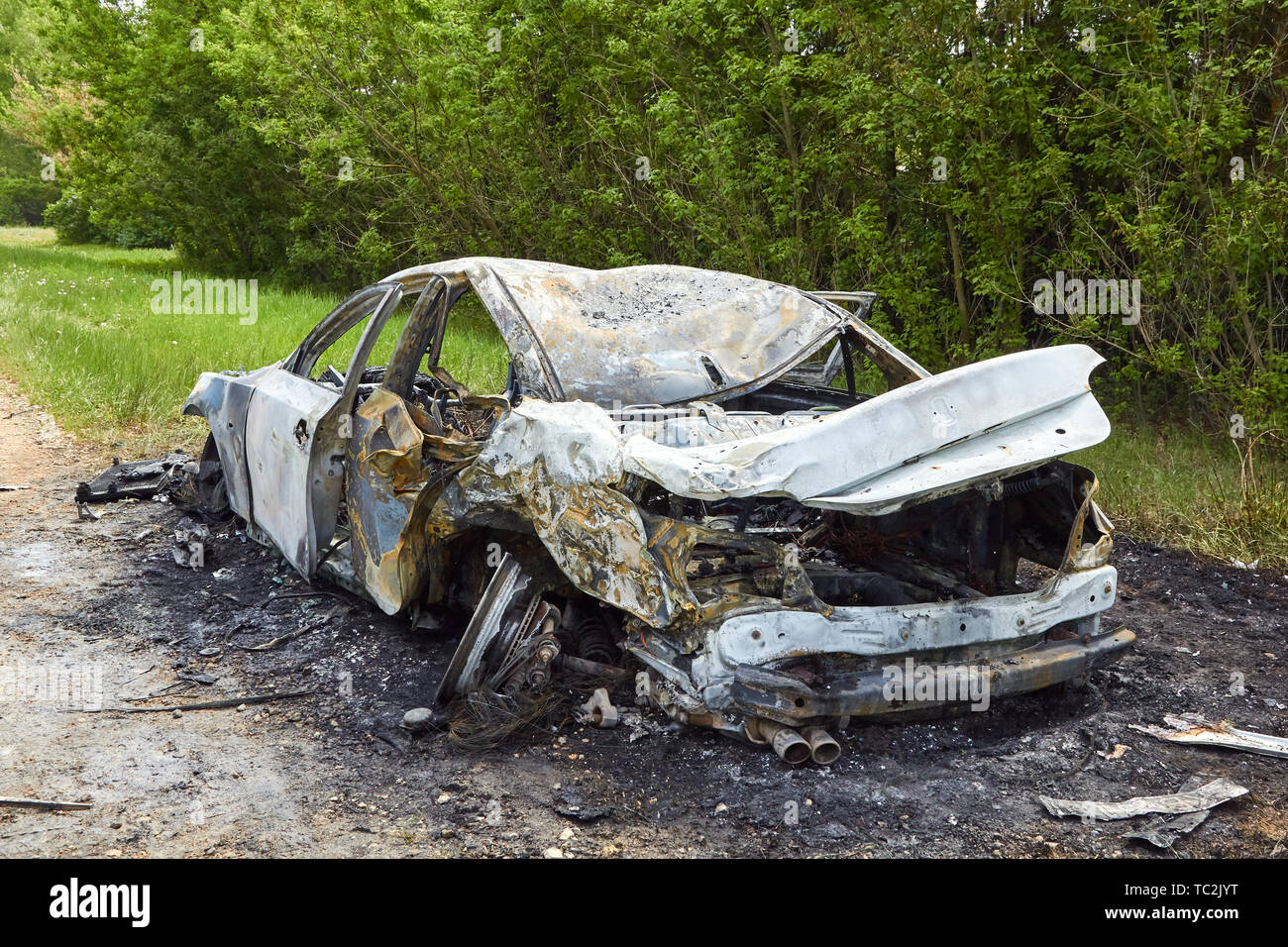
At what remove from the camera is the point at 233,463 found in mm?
5902

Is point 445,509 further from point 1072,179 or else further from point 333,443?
point 1072,179

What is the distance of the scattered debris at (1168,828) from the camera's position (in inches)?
116

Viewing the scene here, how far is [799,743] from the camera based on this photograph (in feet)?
10.5

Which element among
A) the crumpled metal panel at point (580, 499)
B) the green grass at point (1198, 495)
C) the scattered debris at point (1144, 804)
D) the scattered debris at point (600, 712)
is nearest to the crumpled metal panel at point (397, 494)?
the crumpled metal panel at point (580, 499)

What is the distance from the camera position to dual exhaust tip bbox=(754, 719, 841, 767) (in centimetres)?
321

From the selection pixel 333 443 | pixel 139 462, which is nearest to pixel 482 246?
pixel 139 462

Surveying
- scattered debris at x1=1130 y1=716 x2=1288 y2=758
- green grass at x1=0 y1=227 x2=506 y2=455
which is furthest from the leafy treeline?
scattered debris at x1=1130 y1=716 x2=1288 y2=758

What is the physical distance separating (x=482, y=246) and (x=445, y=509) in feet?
42.7

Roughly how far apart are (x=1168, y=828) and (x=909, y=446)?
4.35ft

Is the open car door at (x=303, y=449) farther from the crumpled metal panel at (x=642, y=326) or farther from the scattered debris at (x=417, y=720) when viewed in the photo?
the scattered debris at (x=417, y=720)

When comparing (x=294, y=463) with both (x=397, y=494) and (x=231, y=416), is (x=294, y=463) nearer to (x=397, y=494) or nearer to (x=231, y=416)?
(x=397, y=494)

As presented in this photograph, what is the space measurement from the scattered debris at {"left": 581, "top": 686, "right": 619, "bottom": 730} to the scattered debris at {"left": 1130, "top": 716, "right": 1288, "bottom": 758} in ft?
6.17

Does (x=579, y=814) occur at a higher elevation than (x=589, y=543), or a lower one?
lower
